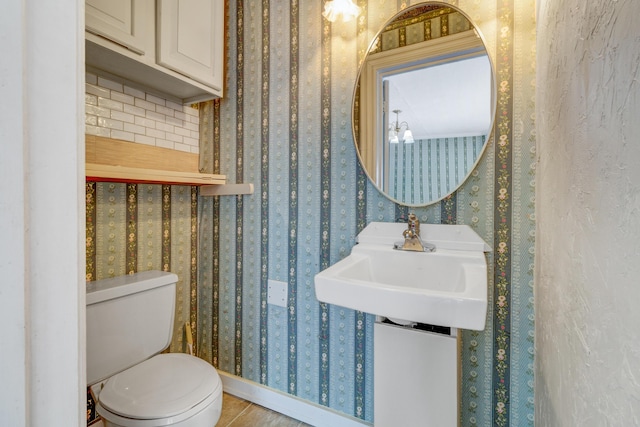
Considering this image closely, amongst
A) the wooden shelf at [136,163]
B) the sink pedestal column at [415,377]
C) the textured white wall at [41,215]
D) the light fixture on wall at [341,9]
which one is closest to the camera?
the textured white wall at [41,215]

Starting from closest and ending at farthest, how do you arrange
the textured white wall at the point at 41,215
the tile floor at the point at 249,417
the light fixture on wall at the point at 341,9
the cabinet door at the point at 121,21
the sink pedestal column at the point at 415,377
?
the textured white wall at the point at 41,215, the sink pedestal column at the point at 415,377, the cabinet door at the point at 121,21, the light fixture on wall at the point at 341,9, the tile floor at the point at 249,417

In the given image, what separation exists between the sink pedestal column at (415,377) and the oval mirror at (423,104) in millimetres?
515

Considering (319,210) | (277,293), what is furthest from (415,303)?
(277,293)

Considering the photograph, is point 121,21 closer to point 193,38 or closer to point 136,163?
point 193,38

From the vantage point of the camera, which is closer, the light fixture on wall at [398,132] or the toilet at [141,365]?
the toilet at [141,365]

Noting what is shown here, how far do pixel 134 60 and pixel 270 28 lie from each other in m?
0.69

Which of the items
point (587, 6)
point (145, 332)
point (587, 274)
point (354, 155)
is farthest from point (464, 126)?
point (145, 332)

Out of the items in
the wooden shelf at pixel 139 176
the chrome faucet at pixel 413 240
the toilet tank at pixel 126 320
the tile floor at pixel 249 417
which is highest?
the wooden shelf at pixel 139 176

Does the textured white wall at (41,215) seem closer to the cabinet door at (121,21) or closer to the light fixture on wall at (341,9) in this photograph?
the cabinet door at (121,21)

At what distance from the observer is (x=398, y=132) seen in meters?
1.24

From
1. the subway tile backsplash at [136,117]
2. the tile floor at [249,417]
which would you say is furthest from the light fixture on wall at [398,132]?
the tile floor at [249,417]

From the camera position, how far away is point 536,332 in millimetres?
1001

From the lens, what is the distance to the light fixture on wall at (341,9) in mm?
1285

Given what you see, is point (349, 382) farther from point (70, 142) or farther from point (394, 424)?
point (70, 142)
